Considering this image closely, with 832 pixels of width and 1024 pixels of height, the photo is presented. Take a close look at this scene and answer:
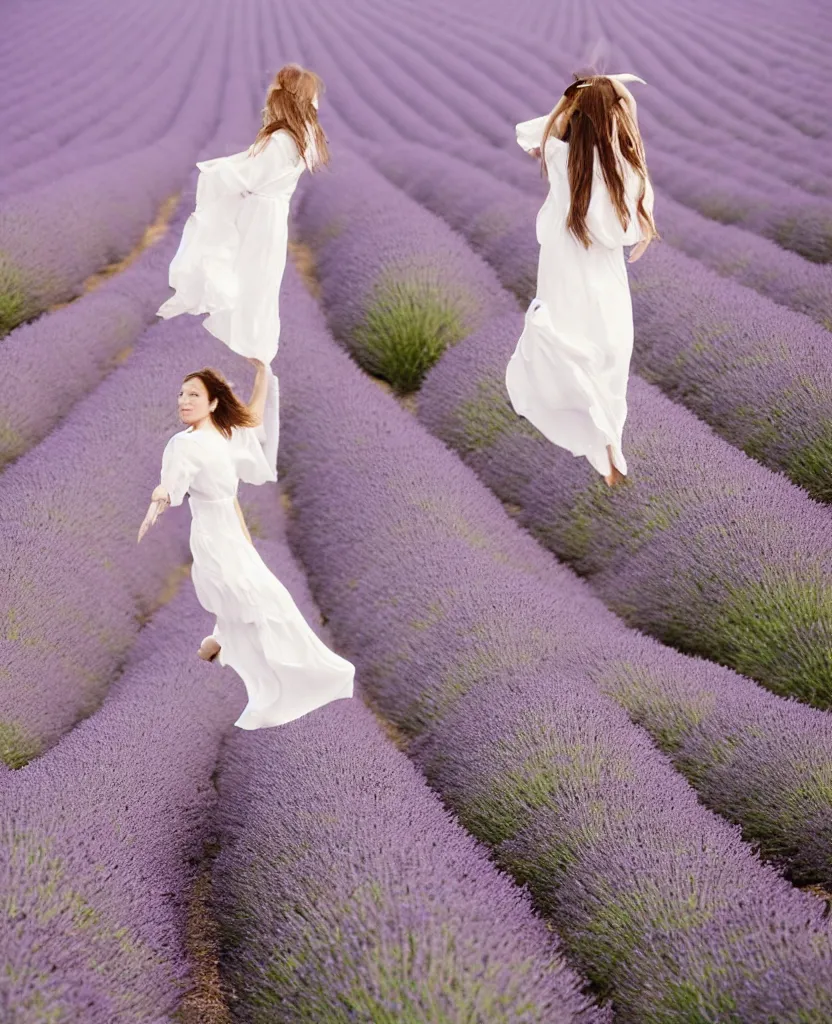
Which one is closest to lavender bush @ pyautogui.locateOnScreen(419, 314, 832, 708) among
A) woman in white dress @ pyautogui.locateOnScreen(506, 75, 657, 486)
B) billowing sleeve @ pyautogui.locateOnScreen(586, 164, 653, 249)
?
woman in white dress @ pyautogui.locateOnScreen(506, 75, 657, 486)

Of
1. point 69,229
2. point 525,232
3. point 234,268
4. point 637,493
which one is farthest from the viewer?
point 69,229

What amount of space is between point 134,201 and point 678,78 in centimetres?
517

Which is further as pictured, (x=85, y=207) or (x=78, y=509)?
(x=85, y=207)

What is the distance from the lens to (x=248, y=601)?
7.28 ft

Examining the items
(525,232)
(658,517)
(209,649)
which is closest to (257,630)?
(209,649)

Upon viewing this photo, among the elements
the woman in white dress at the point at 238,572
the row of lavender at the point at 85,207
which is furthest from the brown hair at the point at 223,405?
the row of lavender at the point at 85,207

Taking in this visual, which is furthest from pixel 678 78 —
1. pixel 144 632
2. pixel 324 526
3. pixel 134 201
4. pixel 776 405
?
pixel 144 632

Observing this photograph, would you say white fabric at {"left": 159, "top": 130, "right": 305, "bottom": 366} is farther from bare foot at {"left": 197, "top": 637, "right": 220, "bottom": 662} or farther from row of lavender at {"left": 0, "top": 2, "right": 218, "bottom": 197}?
row of lavender at {"left": 0, "top": 2, "right": 218, "bottom": 197}

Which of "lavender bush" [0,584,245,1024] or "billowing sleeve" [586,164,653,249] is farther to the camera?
"billowing sleeve" [586,164,653,249]

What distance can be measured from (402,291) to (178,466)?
284 cm

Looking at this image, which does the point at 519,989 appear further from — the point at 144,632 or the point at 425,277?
the point at 425,277

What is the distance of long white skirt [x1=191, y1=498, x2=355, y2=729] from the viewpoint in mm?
2203

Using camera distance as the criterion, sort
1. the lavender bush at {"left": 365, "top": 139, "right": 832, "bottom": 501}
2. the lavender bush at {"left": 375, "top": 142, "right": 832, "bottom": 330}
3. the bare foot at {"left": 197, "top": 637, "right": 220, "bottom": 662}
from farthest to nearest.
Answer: the lavender bush at {"left": 375, "top": 142, "right": 832, "bottom": 330}, the lavender bush at {"left": 365, "top": 139, "right": 832, "bottom": 501}, the bare foot at {"left": 197, "top": 637, "right": 220, "bottom": 662}

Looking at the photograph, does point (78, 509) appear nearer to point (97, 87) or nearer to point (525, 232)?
point (525, 232)
